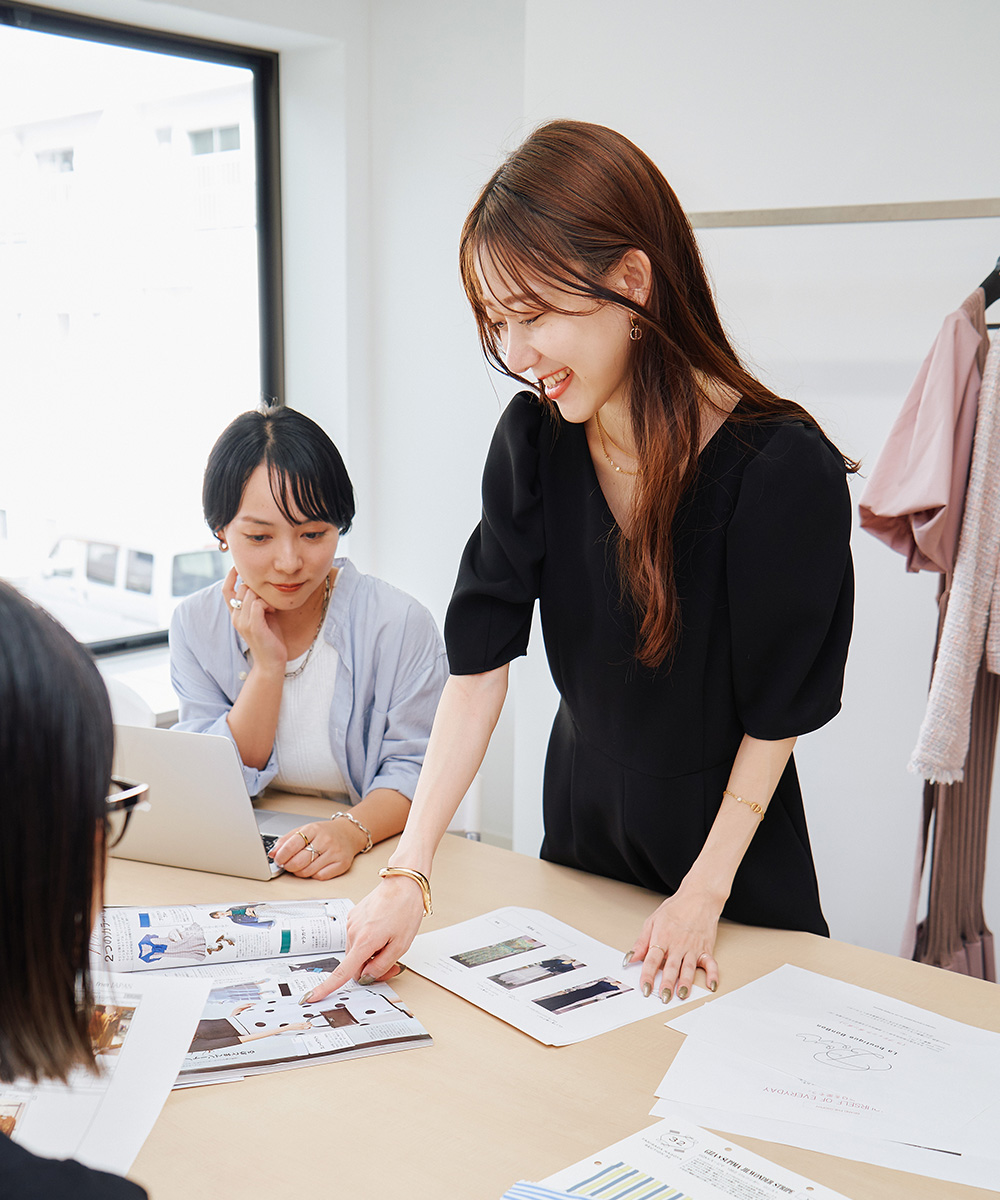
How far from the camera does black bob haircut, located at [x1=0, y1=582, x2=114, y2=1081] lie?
54cm

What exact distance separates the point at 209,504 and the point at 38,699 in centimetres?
124

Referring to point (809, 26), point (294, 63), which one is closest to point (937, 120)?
point (809, 26)

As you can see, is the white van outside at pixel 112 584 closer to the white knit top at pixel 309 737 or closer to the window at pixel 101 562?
the window at pixel 101 562

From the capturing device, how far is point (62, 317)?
106 inches

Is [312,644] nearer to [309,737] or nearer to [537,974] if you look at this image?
[309,737]

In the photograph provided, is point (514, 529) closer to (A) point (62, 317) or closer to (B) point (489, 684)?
(B) point (489, 684)

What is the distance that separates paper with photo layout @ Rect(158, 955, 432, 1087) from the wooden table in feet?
0.05

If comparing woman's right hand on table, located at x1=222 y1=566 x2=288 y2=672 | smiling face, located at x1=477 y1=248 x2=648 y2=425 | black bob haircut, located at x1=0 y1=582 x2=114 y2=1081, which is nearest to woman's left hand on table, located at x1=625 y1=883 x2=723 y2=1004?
smiling face, located at x1=477 y1=248 x2=648 y2=425

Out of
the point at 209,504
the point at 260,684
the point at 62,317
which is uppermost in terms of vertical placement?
the point at 62,317

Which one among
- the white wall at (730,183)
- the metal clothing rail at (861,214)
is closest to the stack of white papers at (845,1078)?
the metal clothing rail at (861,214)

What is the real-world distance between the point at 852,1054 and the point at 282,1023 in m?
0.51

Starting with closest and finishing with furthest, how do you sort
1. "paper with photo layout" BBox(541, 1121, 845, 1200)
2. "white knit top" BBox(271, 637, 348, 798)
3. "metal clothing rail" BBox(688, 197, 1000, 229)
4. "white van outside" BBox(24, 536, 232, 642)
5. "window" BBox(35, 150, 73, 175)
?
A: "paper with photo layout" BBox(541, 1121, 845, 1200) → "metal clothing rail" BBox(688, 197, 1000, 229) → "white knit top" BBox(271, 637, 348, 798) → "window" BBox(35, 150, 73, 175) → "white van outside" BBox(24, 536, 232, 642)

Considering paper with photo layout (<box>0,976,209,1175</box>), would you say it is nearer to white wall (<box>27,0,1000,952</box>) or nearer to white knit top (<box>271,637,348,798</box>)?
white knit top (<box>271,637,348,798</box>)

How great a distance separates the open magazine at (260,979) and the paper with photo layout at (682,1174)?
228 millimetres
